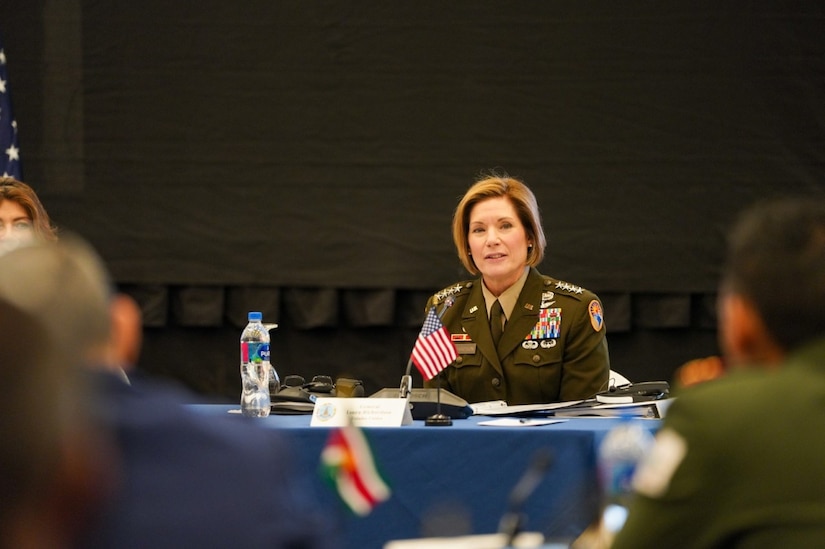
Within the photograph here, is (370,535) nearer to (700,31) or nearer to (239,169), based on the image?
(239,169)

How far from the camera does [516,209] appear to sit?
4062 mm

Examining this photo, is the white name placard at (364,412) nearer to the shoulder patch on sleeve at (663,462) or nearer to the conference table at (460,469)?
the conference table at (460,469)

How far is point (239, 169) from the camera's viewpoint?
5.26 metres

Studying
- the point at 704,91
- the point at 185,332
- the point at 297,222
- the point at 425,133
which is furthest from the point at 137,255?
the point at 704,91

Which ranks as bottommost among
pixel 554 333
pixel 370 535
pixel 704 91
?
pixel 370 535

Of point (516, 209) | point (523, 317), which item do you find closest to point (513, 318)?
point (523, 317)

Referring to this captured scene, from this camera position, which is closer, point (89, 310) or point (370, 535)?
point (89, 310)

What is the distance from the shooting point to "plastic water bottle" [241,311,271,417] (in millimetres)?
3346

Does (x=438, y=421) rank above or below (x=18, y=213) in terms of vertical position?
below

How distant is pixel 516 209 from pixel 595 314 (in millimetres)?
480

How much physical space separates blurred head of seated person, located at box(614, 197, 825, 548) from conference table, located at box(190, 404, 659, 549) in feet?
5.06

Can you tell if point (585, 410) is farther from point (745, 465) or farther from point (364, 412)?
point (745, 465)

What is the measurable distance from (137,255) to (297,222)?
2.55 ft

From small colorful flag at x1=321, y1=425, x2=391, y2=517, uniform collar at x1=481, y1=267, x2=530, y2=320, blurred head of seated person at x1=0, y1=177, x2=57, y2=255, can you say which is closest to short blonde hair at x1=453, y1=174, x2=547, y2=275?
uniform collar at x1=481, y1=267, x2=530, y2=320
